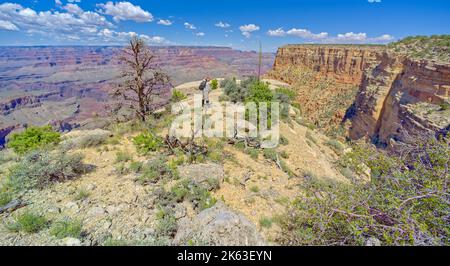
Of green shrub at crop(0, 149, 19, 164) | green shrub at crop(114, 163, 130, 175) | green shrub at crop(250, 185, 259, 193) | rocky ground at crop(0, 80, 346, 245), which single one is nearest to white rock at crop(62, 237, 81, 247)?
rocky ground at crop(0, 80, 346, 245)

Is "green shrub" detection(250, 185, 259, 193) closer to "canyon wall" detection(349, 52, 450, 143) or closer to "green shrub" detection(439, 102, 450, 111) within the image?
"canyon wall" detection(349, 52, 450, 143)

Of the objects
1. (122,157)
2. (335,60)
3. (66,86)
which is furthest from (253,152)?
(66,86)

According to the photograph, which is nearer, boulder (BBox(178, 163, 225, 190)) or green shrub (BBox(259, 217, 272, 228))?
green shrub (BBox(259, 217, 272, 228))

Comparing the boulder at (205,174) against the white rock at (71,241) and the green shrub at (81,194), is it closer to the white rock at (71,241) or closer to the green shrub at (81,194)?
the green shrub at (81,194)

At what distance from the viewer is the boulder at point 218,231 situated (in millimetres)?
3486

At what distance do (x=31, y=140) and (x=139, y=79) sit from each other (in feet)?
14.8

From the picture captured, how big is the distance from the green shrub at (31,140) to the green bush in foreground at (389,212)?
8.58 m

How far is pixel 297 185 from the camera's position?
22.8ft

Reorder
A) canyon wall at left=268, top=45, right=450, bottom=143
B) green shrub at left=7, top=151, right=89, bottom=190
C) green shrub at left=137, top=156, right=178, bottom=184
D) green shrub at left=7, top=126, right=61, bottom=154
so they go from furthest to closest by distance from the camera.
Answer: canyon wall at left=268, top=45, right=450, bottom=143
green shrub at left=7, top=126, right=61, bottom=154
green shrub at left=137, top=156, right=178, bottom=184
green shrub at left=7, top=151, right=89, bottom=190

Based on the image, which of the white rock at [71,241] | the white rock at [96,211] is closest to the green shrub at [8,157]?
the white rock at [96,211]

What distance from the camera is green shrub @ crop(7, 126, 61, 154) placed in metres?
7.86

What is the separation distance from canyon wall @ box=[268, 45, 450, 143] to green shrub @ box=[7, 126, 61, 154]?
35.1 feet
